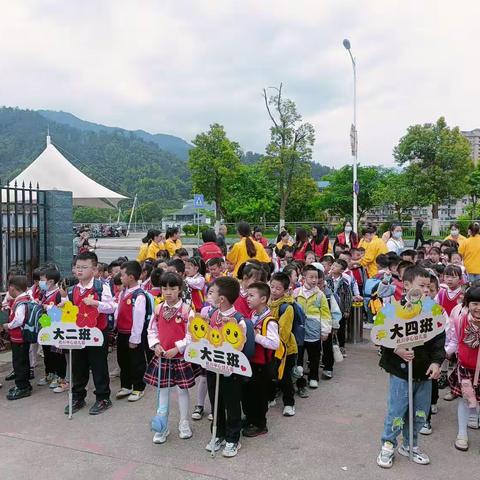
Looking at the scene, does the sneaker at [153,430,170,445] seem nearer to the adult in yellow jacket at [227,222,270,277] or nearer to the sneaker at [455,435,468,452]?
the sneaker at [455,435,468,452]

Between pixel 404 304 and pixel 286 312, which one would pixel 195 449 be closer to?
pixel 286 312

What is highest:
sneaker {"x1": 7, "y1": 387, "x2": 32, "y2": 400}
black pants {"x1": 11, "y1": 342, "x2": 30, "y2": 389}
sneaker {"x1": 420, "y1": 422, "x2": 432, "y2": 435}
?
black pants {"x1": 11, "y1": 342, "x2": 30, "y2": 389}

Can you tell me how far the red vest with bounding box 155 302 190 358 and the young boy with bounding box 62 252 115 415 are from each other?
75cm

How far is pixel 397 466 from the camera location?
352 centimetres

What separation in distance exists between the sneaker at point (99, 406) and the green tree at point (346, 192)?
1552 inches

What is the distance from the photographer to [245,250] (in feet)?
23.7

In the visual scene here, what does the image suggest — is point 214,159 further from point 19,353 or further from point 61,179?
point 19,353

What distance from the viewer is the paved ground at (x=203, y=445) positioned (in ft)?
11.4

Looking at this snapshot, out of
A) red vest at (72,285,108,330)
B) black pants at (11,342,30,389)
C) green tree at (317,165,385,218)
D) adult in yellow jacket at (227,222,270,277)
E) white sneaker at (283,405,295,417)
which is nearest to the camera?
white sneaker at (283,405,295,417)

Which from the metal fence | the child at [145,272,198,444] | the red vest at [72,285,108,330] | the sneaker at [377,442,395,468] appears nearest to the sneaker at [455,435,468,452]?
the sneaker at [377,442,395,468]

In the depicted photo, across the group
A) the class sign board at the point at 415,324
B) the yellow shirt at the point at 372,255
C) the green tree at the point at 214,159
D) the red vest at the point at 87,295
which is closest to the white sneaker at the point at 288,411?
the class sign board at the point at 415,324

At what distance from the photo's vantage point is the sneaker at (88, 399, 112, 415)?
Result: 14.9 ft

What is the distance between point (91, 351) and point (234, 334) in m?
1.81

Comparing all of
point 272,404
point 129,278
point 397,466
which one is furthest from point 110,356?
point 397,466
